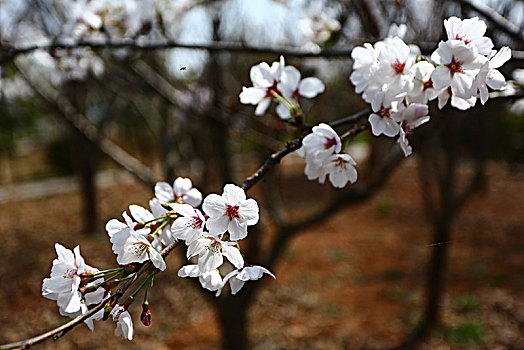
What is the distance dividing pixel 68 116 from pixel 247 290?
5.25 feet

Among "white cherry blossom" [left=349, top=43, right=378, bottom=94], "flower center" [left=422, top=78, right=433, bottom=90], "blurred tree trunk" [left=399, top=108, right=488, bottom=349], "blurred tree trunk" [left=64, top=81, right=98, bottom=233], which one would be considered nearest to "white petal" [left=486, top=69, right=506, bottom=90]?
"flower center" [left=422, top=78, right=433, bottom=90]

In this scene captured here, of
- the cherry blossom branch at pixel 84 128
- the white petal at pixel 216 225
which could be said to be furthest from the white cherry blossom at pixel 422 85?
the cherry blossom branch at pixel 84 128

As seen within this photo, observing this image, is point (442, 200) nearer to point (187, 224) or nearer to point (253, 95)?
point (253, 95)

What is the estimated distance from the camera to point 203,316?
5176 millimetres

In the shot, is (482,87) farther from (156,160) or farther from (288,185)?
(156,160)

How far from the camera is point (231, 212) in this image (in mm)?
809

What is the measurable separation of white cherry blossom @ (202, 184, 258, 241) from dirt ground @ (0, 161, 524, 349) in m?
2.48

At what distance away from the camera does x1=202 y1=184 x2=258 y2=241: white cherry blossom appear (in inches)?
30.9

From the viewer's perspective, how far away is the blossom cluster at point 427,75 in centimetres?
82

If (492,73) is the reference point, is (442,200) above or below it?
below

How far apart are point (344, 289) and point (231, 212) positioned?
16.3 ft

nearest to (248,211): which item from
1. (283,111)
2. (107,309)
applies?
(107,309)

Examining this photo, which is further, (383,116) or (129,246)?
(383,116)

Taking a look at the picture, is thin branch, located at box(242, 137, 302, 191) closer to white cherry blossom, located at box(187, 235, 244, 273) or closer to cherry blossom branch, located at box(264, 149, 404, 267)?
white cherry blossom, located at box(187, 235, 244, 273)
